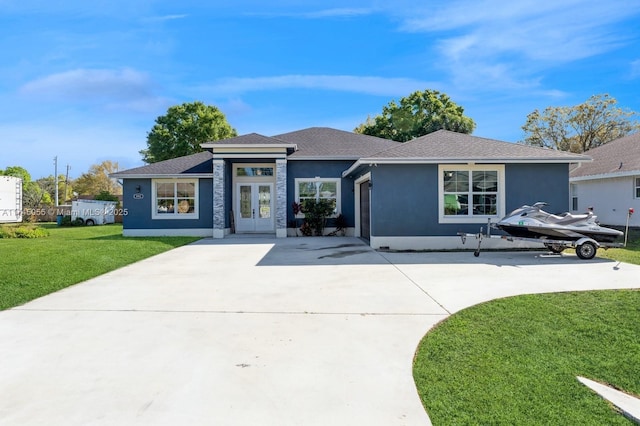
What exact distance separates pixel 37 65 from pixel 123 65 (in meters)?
2.94

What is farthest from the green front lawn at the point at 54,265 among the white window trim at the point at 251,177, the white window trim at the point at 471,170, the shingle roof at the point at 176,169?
the white window trim at the point at 471,170

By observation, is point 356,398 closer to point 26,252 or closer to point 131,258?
point 131,258

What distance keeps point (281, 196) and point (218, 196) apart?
2695 millimetres

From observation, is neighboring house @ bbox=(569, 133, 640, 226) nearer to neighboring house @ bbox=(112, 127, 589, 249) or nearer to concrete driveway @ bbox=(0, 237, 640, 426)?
neighboring house @ bbox=(112, 127, 589, 249)

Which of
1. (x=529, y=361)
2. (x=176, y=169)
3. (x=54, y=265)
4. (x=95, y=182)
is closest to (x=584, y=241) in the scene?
(x=529, y=361)

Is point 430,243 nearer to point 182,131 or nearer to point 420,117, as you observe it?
point 420,117

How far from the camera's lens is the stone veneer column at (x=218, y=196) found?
1575 cm

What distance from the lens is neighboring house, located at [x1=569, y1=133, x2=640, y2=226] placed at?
1677 centimetres

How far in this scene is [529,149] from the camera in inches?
493

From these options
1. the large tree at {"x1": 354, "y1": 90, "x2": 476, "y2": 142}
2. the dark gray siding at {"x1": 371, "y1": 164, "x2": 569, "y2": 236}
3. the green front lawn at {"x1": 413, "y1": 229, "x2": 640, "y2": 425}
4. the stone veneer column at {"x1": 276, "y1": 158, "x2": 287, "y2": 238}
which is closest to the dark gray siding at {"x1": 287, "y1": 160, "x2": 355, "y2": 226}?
the stone veneer column at {"x1": 276, "y1": 158, "x2": 287, "y2": 238}

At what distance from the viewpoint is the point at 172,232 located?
674 inches

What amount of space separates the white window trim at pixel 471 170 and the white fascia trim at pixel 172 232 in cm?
1041

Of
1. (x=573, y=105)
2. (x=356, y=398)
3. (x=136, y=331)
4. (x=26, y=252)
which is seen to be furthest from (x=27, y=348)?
(x=573, y=105)

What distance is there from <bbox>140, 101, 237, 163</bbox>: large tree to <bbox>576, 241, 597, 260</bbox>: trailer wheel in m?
30.4
